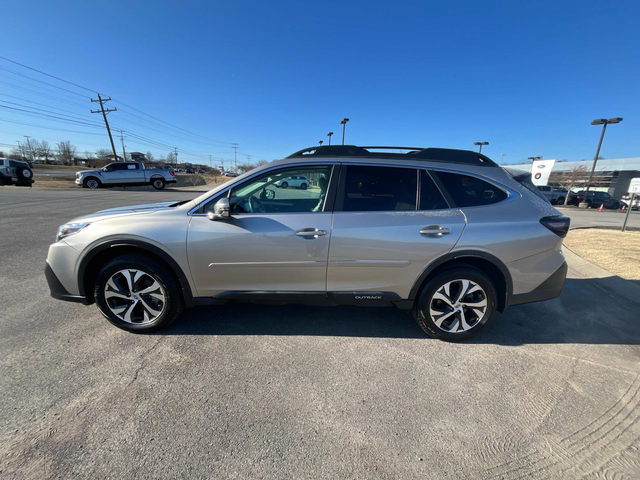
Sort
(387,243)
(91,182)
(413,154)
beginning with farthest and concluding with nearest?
(91,182)
(413,154)
(387,243)

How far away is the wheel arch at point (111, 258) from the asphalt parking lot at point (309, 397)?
1.44 feet

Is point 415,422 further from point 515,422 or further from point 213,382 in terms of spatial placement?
point 213,382

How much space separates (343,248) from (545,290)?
6.94 ft

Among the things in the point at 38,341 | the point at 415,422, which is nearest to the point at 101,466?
the point at 38,341

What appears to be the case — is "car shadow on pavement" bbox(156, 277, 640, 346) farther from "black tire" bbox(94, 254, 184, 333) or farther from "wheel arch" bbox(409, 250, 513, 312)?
"wheel arch" bbox(409, 250, 513, 312)

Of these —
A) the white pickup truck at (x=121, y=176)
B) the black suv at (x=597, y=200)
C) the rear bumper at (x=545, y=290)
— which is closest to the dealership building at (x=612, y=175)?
the black suv at (x=597, y=200)

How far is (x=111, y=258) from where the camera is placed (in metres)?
2.79

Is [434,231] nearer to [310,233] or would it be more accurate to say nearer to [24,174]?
[310,233]

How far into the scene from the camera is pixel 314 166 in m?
2.80

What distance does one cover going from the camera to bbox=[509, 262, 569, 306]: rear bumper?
9.20 ft

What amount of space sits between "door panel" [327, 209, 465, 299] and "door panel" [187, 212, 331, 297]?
149mm

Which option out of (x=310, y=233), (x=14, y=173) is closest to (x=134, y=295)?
(x=310, y=233)

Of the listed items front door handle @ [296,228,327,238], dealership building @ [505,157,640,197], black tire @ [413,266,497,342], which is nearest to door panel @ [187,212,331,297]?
front door handle @ [296,228,327,238]

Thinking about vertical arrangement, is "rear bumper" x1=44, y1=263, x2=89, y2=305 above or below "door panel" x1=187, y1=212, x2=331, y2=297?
below
